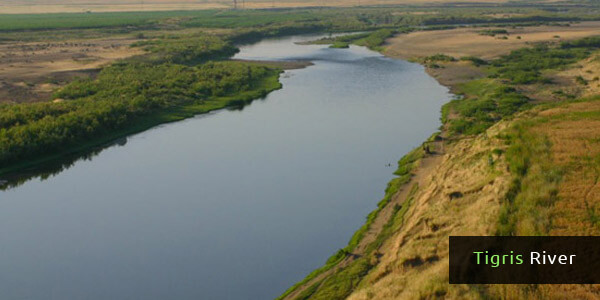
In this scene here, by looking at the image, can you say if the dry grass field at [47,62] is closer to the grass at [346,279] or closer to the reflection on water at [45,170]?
the reflection on water at [45,170]

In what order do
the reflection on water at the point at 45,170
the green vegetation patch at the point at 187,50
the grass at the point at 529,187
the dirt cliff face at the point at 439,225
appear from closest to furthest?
1. the dirt cliff face at the point at 439,225
2. the grass at the point at 529,187
3. the reflection on water at the point at 45,170
4. the green vegetation patch at the point at 187,50

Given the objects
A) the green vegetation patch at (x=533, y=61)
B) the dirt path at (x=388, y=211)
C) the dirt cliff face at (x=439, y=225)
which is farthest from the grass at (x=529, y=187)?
the green vegetation patch at (x=533, y=61)

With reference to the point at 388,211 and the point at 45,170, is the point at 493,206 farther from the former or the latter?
the point at 45,170

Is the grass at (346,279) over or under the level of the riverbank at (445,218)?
under

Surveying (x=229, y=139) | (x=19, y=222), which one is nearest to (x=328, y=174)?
(x=229, y=139)

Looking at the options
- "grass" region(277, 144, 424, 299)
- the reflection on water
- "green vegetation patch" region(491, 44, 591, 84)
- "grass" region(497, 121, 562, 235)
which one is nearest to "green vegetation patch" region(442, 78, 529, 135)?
"green vegetation patch" region(491, 44, 591, 84)

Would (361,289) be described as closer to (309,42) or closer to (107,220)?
(107,220)
